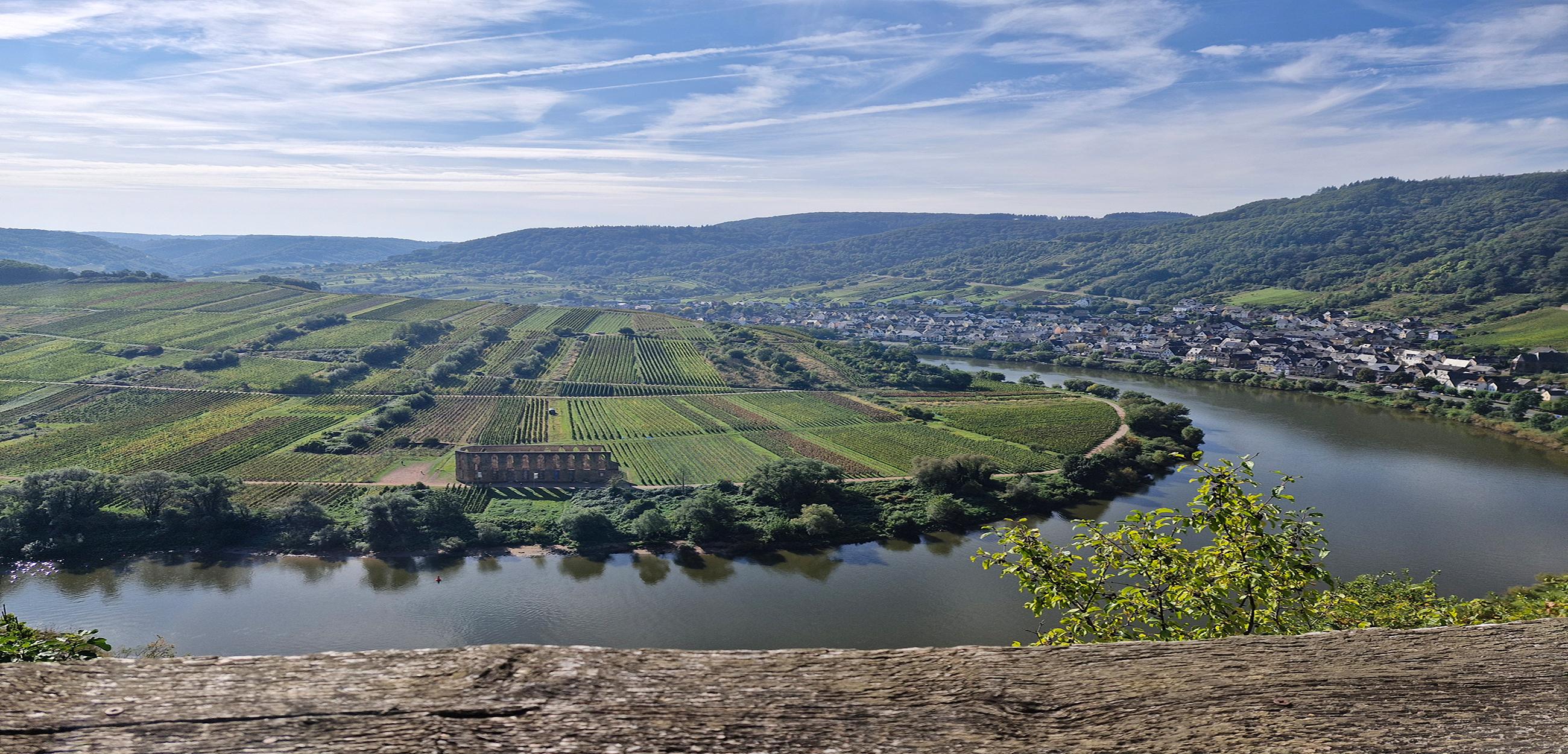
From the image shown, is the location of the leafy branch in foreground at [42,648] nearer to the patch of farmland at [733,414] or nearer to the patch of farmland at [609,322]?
the patch of farmland at [733,414]

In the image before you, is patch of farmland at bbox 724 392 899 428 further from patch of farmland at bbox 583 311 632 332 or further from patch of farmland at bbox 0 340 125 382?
patch of farmland at bbox 0 340 125 382

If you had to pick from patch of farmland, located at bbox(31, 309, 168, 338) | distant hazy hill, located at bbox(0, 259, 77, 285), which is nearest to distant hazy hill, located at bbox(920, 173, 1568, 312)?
patch of farmland, located at bbox(31, 309, 168, 338)

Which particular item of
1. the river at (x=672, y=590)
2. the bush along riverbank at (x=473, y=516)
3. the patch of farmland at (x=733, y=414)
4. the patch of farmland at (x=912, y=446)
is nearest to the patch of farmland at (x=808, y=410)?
the patch of farmland at (x=733, y=414)

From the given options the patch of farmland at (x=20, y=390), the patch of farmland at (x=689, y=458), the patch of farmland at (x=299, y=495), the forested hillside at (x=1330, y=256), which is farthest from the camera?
the forested hillside at (x=1330, y=256)

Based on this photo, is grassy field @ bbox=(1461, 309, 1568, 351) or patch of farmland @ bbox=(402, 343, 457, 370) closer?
patch of farmland @ bbox=(402, 343, 457, 370)

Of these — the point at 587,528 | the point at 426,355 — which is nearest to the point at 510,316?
the point at 426,355

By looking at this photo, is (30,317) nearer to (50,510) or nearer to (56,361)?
(56,361)
